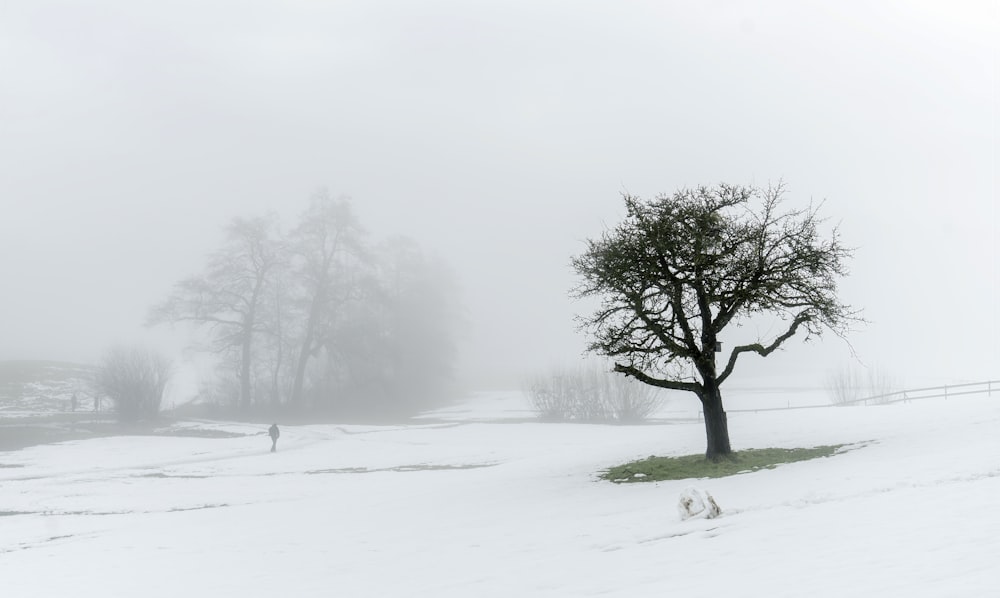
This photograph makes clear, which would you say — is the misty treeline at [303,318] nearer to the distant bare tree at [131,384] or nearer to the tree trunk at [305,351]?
the tree trunk at [305,351]

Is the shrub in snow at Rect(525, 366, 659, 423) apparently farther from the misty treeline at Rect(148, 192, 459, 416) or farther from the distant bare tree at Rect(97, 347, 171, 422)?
the distant bare tree at Rect(97, 347, 171, 422)

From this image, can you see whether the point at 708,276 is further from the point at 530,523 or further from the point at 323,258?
the point at 323,258

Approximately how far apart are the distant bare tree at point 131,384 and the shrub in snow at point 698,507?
52.8 meters

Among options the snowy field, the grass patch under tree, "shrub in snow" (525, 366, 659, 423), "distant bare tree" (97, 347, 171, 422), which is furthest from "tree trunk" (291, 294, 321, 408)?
the grass patch under tree

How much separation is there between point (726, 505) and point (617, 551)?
382cm

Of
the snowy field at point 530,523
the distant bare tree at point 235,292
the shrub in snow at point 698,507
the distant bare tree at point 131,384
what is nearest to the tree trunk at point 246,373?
the distant bare tree at point 235,292

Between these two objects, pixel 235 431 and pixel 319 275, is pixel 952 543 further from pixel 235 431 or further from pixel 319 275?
pixel 319 275

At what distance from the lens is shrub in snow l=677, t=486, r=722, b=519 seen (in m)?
14.6

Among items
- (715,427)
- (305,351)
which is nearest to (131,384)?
(305,351)

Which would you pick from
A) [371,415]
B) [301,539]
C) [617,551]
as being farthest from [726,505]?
[371,415]

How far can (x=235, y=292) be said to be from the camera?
60875 mm

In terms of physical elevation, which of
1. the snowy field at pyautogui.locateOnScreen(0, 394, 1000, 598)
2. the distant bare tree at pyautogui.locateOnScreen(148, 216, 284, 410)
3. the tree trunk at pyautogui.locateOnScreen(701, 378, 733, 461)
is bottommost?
the snowy field at pyautogui.locateOnScreen(0, 394, 1000, 598)

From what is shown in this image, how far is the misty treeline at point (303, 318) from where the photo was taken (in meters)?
59.9

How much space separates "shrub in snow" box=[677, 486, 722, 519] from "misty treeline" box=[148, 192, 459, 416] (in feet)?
161
